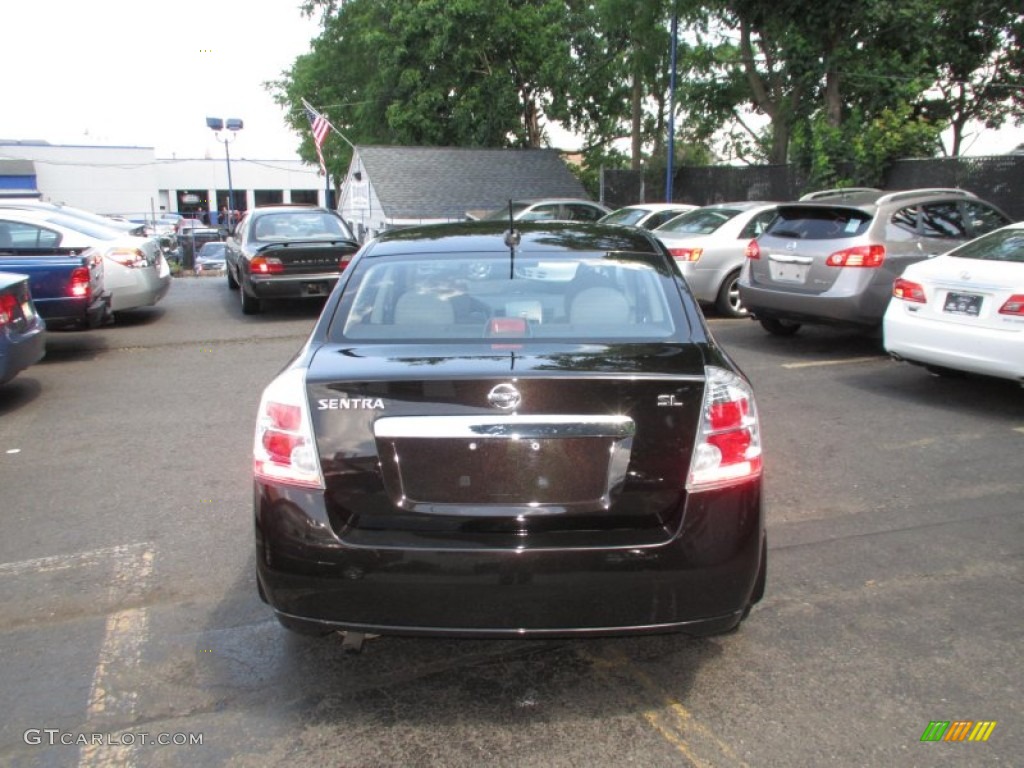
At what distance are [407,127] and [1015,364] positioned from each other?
3374 cm

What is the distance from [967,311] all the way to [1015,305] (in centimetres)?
42

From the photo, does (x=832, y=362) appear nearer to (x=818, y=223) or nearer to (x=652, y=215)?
(x=818, y=223)

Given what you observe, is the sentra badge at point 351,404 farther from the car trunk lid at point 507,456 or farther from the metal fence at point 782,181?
the metal fence at point 782,181

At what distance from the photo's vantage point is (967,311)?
6930 mm

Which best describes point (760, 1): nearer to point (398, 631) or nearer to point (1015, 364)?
point (1015, 364)

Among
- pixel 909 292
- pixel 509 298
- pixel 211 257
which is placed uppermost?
pixel 509 298

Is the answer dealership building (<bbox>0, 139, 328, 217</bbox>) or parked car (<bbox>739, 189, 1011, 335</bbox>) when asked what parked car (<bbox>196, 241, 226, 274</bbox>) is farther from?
parked car (<bbox>739, 189, 1011, 335</bbox>)

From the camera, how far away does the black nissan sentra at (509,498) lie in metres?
2.71

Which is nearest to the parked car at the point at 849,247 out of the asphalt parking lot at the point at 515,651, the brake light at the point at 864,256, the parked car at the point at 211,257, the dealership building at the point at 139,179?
the brake light at the point at 864,256

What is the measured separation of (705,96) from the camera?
31.1 m

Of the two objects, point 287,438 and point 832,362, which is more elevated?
point 287,438

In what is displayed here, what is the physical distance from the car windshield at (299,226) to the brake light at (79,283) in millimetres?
3194

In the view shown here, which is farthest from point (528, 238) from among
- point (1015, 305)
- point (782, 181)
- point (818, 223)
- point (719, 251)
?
point (782, 181)

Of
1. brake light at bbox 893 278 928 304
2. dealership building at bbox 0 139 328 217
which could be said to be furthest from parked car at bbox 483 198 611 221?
dealership building at bbox 0 139 328 217
